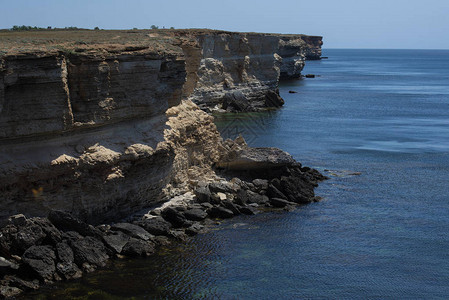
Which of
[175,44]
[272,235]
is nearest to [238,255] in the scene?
[272,235]

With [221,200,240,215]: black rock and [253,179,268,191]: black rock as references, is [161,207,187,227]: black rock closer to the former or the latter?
Answer: [221,200,240,215]: black rock

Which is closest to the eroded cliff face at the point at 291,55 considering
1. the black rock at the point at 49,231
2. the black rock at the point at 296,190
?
the black rock at the point at 296,190

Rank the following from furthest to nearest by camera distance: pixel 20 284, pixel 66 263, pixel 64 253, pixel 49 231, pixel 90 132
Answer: pixel 90 132
pixel 49 231
pixel 64 253
pixel 66 263
pixel 20 284

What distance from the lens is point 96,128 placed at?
1067 inches

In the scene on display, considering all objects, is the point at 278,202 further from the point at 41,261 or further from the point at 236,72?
the point at 236,72

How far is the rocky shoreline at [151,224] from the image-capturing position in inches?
879

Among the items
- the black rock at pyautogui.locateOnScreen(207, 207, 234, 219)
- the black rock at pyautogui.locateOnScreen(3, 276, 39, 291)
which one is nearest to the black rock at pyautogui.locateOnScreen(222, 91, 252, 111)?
the black rock at pyautogui.locateOnScreen(207, 207, 234, 219)

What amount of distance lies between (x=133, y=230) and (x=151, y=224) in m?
1.28

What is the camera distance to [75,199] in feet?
85.2

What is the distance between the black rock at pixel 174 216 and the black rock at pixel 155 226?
0.87 metres

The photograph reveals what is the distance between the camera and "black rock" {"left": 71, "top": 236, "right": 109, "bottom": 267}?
2333 cm

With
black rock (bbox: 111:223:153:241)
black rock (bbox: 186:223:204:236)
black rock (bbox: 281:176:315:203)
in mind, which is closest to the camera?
black rock (bbox: 111:223:153:241)

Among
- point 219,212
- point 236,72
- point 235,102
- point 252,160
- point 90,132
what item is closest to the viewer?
point 90,132

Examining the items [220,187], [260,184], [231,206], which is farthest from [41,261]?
[260,184]
